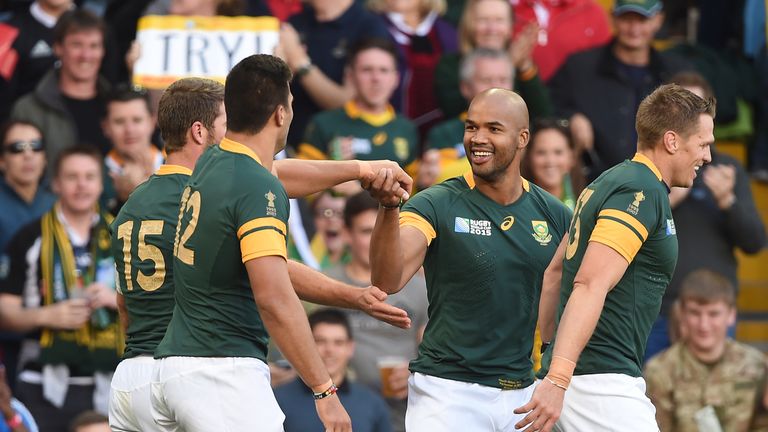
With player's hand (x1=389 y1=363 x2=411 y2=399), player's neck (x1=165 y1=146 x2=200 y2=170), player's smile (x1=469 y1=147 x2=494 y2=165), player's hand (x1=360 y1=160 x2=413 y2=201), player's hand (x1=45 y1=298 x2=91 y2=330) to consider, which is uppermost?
player's smile (x1=469 y1=147 x2=494 y2=165)

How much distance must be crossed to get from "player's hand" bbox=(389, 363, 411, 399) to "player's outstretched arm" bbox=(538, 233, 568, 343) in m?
2.70

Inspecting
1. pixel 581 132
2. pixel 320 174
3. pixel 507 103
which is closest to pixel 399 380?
pixel 581 132

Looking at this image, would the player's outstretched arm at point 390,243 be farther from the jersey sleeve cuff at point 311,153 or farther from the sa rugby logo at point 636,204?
the jersey sleeve cuff at point 311,153

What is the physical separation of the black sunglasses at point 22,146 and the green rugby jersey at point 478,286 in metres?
4.17

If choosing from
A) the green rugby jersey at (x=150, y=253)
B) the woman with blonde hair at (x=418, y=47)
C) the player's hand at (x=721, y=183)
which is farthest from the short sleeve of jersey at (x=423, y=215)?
the woman with blonde hair at (x=418, y=47)

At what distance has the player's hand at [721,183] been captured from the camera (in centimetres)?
1049

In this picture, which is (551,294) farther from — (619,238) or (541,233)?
(619,238)

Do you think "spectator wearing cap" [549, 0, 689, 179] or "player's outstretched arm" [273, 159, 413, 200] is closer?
"player's outstretched arm" [273, 159, 413, 200]

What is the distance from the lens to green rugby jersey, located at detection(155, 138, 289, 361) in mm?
5750

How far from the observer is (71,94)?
36.0 feet

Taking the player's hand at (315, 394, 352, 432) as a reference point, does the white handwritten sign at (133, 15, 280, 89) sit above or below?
above

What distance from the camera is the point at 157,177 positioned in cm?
664

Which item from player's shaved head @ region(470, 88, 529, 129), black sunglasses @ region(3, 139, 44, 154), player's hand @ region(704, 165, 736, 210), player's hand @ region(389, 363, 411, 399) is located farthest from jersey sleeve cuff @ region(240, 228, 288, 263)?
player's hand @ region(704, 165, 736, 210)

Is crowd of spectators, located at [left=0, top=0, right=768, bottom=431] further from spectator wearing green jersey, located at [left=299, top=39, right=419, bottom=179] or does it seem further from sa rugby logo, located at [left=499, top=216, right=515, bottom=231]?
sa rugby logo, located at [left=499, top=216, right=515, bottom=231]
